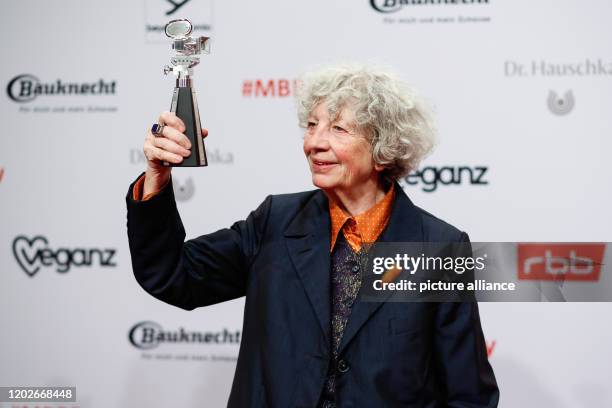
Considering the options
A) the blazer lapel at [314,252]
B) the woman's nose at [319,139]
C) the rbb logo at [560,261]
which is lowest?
the rbb logo at [560,261]

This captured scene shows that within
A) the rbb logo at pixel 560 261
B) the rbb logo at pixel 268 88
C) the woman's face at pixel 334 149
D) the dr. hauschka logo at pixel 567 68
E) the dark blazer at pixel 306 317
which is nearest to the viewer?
the dark blazer at pixel 306 317

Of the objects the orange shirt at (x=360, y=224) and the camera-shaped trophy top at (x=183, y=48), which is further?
the orange shirt at (x=360, y=224)

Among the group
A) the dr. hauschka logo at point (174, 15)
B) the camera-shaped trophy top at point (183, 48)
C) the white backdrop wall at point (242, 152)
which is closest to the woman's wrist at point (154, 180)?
the camera-shaped trophy top at point (183, 48)

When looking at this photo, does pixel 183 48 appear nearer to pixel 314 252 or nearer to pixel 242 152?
pixel 314 252

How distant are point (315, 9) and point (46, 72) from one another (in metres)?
0.95

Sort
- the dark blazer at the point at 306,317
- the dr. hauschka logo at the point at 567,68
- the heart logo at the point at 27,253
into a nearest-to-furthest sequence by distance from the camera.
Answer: the dark blazer at the point at 306,317
the dr. hauschka logo at the point at 567,68
the heart logo at the point at 27,253

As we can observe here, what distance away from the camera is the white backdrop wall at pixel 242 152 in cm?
206

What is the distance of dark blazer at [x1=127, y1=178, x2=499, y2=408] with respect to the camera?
1.23m

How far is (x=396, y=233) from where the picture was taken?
1340 millimetres

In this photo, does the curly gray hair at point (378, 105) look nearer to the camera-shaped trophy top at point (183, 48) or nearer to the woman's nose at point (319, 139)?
the woman's nose at point (319, 139)

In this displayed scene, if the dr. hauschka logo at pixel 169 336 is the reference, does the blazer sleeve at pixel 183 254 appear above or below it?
above

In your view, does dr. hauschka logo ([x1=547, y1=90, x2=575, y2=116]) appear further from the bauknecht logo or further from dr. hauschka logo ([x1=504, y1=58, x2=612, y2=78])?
the bauknecht logo

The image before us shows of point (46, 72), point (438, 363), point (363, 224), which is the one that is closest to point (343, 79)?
point (363, 224)

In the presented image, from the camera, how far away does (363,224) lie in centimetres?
137
